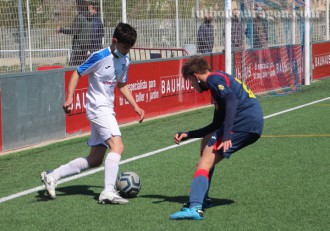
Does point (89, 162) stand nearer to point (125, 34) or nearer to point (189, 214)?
point (125, 34)

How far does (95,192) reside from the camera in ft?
27.9

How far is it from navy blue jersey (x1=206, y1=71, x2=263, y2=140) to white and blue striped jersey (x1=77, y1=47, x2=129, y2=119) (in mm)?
1269

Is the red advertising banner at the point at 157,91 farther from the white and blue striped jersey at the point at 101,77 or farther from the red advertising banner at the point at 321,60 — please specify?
the red advertising banner at the point at 321,60

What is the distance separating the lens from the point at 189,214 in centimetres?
689

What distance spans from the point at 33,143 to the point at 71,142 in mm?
595

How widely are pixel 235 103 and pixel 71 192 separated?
8.10 feet

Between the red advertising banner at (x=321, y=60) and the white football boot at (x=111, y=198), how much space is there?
17423mm

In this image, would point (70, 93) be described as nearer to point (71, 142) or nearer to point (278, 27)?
point (71, 142)

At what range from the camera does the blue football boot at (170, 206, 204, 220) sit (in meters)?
6.89

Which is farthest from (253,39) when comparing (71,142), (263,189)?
(263,189)

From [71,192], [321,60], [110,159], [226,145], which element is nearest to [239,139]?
[226,145]

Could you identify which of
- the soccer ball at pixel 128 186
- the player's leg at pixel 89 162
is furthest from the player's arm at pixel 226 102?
the player's leg at pixel 89 162

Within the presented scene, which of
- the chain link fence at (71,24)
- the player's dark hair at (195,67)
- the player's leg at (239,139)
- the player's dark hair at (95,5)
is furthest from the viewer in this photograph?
the player's dark hair at (95,5)

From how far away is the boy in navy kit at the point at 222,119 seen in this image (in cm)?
693
